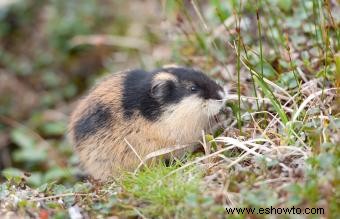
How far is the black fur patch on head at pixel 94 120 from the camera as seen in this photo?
560 centimetres

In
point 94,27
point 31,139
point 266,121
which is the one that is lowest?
point 31,139

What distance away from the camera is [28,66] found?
9734 mm

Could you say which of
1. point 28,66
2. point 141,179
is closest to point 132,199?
point 141,179

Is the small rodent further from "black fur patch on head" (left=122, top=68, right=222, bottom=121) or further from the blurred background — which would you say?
the blurred background

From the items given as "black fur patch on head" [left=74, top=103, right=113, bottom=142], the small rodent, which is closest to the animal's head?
the small rodent

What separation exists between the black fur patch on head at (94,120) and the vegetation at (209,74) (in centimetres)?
60

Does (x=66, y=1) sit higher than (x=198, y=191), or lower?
higher

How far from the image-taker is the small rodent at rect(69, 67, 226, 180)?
5.44 meters

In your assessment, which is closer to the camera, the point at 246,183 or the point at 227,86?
the point at 246,183

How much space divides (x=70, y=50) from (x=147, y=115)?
15.4 ft

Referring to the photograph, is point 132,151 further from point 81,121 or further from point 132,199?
point 132,199

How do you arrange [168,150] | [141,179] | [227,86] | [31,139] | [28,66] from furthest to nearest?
[28,66] → [31,139] → [227,86] → [168,150] → [141,179]

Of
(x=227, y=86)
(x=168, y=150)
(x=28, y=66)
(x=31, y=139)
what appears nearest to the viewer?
(x=168, y=150)

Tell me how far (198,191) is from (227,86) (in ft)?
7.25
